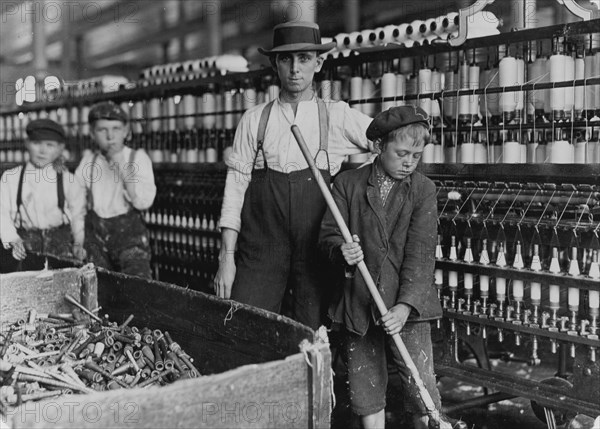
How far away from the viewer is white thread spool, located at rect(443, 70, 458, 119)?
4070 mm

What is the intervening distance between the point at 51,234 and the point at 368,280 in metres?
2.83

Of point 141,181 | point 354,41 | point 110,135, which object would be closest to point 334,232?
point 141,181

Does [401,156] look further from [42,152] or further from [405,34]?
[42,152]

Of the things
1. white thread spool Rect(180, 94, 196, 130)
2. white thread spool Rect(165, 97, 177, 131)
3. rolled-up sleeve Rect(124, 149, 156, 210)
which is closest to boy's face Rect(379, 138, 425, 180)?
rolled-up sleeve Rect(124, 149, 156, 210)

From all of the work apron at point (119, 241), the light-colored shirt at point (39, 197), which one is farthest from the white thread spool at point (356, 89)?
the light-colored shirt at point (39, 197)

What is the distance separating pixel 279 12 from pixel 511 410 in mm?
7366

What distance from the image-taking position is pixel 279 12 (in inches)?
405

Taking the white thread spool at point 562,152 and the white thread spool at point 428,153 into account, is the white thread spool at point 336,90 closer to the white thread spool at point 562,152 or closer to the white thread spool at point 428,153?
the white thread spool at point 428,153

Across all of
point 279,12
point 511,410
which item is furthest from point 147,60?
point 511,410

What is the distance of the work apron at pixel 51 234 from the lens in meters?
4.71

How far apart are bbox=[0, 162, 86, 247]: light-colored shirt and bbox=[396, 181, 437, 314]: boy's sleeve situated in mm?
2548

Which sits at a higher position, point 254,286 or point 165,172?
point 165,172

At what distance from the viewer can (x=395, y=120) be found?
9.21 feet

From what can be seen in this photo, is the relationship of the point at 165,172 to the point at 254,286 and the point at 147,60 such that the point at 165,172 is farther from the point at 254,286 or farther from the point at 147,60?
the point at 147,60
